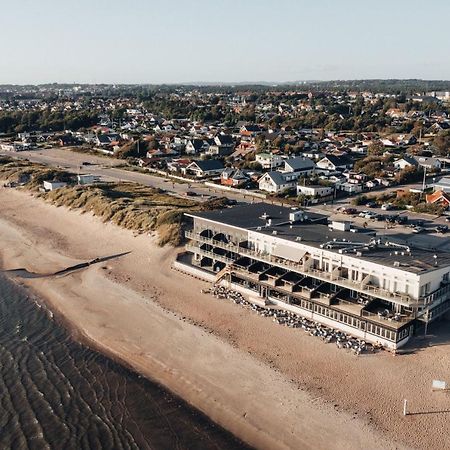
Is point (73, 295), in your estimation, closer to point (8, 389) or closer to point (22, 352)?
point (22, 352)

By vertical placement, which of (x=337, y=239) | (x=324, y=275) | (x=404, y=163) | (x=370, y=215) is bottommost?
(x=370, y=215)

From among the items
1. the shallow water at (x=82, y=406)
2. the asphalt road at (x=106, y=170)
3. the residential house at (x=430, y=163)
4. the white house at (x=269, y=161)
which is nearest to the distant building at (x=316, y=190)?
the asphalt road at (x=106, y=170)

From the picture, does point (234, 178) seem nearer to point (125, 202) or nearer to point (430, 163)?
point (125, 202)

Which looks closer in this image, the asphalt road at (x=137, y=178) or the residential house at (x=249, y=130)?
the asphalt road at (x=137, y=178)

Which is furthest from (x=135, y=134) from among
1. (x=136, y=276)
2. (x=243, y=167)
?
(x=136, y=276)

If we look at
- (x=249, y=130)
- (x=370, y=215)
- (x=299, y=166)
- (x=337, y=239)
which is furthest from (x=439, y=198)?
(x=249, y=130)

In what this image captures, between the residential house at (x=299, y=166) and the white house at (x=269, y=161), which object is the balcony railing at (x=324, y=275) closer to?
the residential house at (x=299, y=166)

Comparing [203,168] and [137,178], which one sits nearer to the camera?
[137,178]
